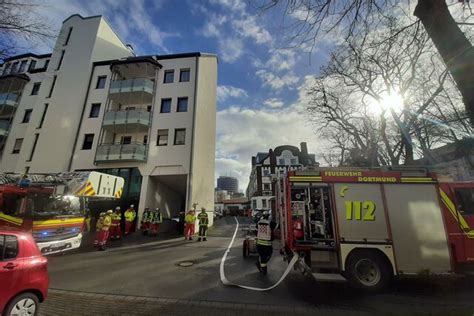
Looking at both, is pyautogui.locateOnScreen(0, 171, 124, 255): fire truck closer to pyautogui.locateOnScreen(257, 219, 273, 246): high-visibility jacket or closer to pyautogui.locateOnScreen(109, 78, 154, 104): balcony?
pyautogui.locateOnScreen(257, 219, 273, 246): high-visibility jacket

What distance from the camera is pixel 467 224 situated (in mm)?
6277

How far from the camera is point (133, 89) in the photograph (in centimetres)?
2136

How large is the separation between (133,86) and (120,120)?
3.38m

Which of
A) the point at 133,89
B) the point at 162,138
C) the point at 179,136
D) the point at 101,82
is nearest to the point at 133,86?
the point at 133,89

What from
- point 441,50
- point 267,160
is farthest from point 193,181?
point 267,160

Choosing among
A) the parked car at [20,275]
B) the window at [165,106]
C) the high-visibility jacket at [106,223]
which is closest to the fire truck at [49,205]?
the high-visibility jacket at [106,223]

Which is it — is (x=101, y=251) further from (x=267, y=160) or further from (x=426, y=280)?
(x=267, y=160)

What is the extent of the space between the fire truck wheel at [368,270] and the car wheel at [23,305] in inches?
258

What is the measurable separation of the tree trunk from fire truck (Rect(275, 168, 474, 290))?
149 inches

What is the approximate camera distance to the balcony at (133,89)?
2139cm

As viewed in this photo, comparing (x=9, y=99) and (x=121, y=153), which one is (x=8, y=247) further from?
(x=9, y=99)

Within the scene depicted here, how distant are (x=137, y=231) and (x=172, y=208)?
782 centimetres

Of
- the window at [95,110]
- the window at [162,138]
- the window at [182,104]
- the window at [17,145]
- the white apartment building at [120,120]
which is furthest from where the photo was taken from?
the window at [17,145]

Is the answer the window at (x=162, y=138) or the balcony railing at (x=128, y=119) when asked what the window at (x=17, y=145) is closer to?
the balcony railing at (x=128, y=119)
